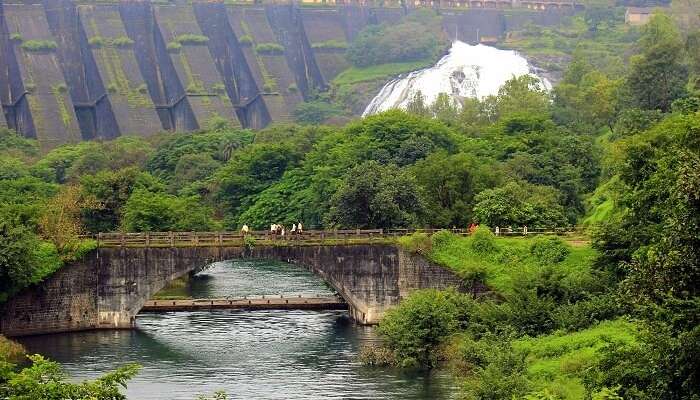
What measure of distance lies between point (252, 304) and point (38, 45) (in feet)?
234

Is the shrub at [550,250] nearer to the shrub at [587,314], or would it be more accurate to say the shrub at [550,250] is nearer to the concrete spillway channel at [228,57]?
the shrub at [587,314]

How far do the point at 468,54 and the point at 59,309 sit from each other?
9401 centimetres

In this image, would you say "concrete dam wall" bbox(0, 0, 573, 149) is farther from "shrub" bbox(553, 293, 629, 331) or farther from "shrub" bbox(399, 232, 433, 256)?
"shrub" bbox(553, 293, 629, 331)

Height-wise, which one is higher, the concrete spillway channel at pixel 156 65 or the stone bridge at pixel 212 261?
the concrete spillway channel at pixel 156 65

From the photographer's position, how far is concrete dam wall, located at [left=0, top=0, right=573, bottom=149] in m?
139

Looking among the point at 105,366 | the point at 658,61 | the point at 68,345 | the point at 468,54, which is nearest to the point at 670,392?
the point at 105,366

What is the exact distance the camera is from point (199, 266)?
7131 centimetres

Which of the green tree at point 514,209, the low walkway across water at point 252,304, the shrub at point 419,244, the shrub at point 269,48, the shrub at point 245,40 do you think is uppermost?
the shrub at point 245,40

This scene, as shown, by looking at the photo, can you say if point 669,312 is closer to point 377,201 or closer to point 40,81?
point 377,201

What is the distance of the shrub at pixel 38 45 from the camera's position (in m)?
139

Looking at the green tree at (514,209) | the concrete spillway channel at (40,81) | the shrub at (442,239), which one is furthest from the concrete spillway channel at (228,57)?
the shrub at (442,239)

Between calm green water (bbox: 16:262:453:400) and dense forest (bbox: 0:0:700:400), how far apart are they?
2299 mm

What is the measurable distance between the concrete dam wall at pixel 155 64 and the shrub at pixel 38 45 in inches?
3.5

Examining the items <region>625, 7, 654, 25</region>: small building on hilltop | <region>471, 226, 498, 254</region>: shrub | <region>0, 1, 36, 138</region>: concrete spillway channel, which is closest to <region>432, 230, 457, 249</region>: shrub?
<region>471, 226, 498, 254</region>: shrub
